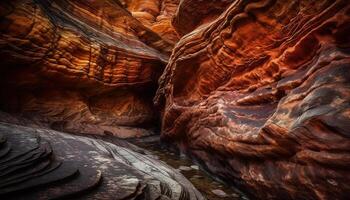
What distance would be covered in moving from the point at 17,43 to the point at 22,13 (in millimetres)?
987

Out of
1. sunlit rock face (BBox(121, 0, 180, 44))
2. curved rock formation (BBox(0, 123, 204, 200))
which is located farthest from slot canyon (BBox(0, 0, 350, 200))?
sunlit rock face (BBox(121, 0, 180, 44))

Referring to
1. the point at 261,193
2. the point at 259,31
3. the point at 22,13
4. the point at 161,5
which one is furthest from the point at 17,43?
the point at 161,5

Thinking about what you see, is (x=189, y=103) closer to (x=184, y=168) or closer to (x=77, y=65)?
(x=184, y=168)

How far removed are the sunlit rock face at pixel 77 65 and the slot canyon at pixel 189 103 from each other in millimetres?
47

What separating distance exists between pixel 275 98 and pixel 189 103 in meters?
3.83

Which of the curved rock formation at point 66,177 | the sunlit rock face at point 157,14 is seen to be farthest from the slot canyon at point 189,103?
the sunlit rock face at point 157,14

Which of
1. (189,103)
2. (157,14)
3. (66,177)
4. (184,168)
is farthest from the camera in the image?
(157,14)

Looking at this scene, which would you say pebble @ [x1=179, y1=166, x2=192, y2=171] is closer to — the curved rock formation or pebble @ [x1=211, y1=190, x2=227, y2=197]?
pebble @ [x1=211, y1=190, x2=227, y2=197]

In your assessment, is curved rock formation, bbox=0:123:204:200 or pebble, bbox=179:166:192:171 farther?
pebble, bbox=179:166:192:171

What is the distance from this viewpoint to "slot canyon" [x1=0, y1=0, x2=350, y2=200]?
116 inches

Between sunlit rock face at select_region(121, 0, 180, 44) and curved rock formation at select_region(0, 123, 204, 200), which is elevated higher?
sunlit rock face at select_region(121, 0, 180, 44)

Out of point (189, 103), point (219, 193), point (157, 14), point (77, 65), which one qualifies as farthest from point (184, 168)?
point (157, 14)

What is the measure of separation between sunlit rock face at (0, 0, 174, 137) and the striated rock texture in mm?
4462

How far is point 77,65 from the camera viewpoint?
9.55 metres
